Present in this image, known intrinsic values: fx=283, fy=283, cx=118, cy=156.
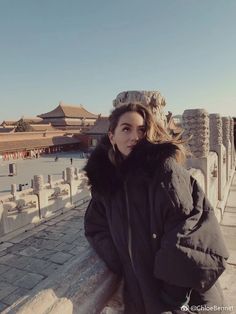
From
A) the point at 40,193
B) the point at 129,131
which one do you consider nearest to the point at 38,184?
the point at 40,193

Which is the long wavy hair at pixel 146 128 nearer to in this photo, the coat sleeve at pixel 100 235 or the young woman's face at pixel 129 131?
the young woman's face at pixel 129 131

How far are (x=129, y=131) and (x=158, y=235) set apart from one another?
47 centimetres

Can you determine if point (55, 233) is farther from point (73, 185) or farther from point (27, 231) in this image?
point (73, 185)

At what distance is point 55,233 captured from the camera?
810cm

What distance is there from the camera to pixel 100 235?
1.25m

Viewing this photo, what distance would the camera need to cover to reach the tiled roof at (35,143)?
78.9 ft

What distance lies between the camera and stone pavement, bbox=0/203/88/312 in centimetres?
552

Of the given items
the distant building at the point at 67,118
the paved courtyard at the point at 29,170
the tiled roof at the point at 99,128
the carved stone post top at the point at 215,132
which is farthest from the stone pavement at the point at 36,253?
the distant building at the point at 67,118

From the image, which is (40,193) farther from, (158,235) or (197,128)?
(158,235)

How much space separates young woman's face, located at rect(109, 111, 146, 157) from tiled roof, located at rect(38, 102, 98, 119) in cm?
3653

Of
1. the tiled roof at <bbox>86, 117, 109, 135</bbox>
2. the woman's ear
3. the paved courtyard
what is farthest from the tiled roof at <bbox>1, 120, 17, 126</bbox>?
the woman's ear

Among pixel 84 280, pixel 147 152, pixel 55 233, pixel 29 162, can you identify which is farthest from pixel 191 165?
pixel 29 162

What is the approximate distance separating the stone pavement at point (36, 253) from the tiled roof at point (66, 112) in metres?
29.4

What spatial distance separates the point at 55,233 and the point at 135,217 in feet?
24.5
